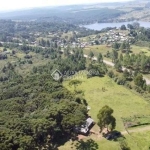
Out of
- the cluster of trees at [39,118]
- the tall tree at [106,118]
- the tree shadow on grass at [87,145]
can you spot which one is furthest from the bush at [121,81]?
the tree shadow on grass at [87,145]

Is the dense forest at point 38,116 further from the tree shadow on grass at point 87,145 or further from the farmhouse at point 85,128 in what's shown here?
the tree shadow on grass at point 87,145

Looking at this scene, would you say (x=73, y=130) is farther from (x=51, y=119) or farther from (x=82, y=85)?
(x=82, y=85)

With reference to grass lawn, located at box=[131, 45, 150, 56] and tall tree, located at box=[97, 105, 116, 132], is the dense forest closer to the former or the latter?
tall tree, located at box=[97, 105, 116, 132]

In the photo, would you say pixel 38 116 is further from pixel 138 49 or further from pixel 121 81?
pixel 138 49

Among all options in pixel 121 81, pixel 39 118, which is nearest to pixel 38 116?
pixel 39 118

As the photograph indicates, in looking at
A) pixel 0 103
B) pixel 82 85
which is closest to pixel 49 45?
pixel 82 85

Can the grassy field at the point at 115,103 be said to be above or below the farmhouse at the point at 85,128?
below
